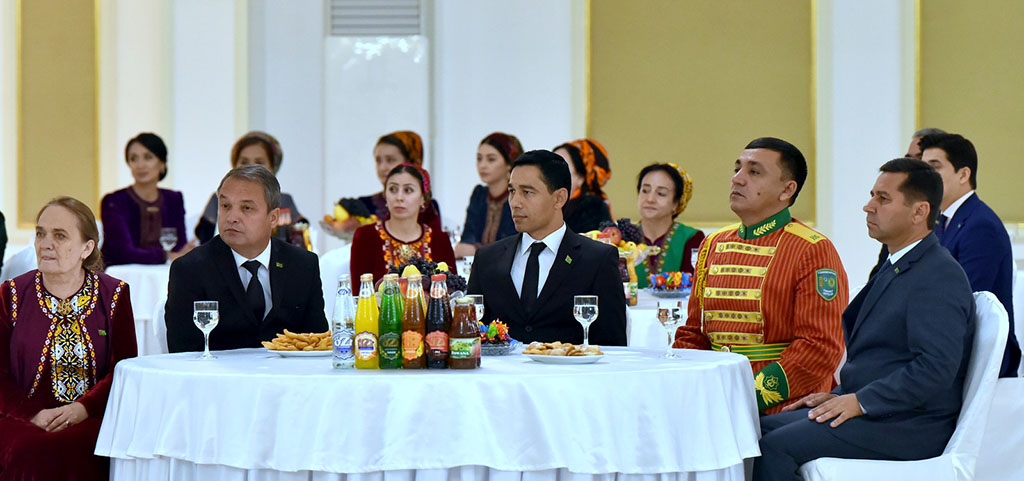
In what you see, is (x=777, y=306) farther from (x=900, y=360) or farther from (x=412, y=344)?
(x=412, y=344)

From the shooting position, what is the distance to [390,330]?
3033 mm

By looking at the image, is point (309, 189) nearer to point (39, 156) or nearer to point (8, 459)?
point (39, 156)

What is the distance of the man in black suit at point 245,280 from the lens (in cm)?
369

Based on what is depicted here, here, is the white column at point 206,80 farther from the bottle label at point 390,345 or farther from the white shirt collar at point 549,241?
the bottle label at point 390,345

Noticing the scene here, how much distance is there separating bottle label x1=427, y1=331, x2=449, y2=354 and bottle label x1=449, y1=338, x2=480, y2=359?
2 centimetres

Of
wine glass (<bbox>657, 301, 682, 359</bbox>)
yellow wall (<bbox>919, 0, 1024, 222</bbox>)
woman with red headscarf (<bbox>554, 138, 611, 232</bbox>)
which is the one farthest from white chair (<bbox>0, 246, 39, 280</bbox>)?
yellow wall (<bbox>919, 0, 1024, 222</bbox>)

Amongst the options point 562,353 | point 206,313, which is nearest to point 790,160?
point 562,353

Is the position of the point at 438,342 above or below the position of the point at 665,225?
below

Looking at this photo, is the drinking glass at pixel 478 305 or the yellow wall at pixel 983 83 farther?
the yellow wall at pixel 983 83

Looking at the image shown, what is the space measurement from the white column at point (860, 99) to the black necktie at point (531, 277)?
482 cm

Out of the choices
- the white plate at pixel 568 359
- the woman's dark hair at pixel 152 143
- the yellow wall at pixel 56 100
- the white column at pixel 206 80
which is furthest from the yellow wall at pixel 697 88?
the white plate at pixel 568 359

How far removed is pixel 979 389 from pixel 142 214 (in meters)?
5.17

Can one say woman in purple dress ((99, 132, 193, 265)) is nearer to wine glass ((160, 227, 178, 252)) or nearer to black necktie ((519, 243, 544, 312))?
wine glass ((160, 227, 178, 252))

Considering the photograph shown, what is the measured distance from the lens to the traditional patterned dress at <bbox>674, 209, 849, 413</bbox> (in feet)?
11.7
